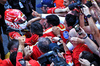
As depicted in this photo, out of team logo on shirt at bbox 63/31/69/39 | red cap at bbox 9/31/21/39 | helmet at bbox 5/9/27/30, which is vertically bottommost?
red cap at bbox 9/31/21/39

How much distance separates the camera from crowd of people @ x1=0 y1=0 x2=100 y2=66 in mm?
1604

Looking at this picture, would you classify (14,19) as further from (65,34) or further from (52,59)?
(52,59)

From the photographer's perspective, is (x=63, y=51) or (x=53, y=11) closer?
(x=63, y=51)

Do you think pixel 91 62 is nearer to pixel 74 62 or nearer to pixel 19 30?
pixel 74 62

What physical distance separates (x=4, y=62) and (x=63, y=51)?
0.88 metres

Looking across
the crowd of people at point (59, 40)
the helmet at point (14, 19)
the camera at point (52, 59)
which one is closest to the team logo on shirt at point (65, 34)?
the crowd of people at point (59, 40)

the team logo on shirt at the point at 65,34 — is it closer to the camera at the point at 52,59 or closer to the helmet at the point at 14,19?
the camera at the point at 52,59

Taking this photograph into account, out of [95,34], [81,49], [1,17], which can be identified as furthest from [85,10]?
[1,17]

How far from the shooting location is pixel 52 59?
5.01 ft

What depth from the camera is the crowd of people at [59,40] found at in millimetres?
1604

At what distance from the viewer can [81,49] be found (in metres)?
1.73

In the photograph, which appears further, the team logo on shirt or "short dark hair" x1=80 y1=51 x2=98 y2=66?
the team logo on shirt

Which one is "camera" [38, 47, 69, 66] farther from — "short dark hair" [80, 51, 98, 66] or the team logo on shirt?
the team logo on shirt

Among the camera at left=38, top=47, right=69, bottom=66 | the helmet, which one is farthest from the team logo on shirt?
the helmet
